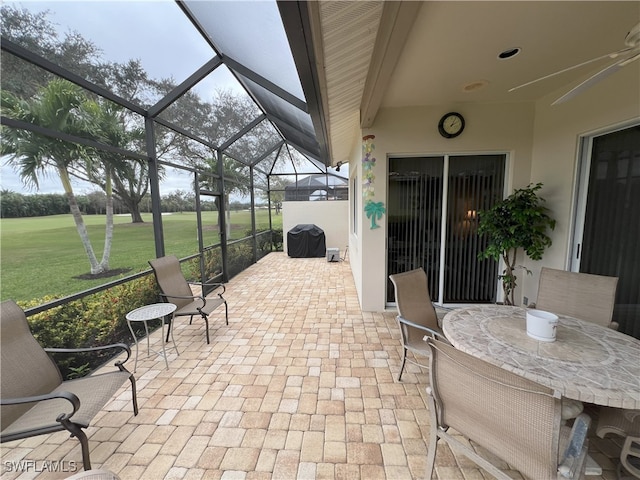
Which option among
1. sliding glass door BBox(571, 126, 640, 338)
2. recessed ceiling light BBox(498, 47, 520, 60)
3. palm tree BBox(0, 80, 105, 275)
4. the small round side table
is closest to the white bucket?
sliding glass door BBox(571, 126, 640, 338)

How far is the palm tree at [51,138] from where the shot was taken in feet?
6.60

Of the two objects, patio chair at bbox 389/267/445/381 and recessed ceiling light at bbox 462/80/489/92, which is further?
recessed ceiling light at bbox 462/80/489/92

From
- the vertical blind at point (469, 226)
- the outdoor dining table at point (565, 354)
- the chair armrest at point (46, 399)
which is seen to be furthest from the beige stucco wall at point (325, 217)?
the chair armrest at point (46, 399)

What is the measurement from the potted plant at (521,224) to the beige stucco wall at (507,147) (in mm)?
150

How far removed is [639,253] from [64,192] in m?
5.35

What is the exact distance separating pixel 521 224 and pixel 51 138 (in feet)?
16.1

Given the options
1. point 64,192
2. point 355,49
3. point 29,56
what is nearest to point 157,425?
point 64,192

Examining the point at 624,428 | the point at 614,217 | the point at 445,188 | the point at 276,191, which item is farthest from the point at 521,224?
the point at 276,191

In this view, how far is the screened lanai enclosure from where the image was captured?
2.06 metres

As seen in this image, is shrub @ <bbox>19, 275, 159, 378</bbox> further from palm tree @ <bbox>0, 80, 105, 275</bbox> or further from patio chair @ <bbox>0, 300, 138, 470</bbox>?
patio chair @ <bbox>0, 300, 138, 470</bbox>

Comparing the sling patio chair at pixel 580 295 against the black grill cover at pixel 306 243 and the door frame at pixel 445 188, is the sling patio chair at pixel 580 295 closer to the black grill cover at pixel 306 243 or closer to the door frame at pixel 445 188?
the door frame at pixel 445 188

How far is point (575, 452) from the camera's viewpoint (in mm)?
1041

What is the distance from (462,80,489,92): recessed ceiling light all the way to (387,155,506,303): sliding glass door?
0.88m

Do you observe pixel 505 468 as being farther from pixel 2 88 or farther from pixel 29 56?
pixel 29 56
